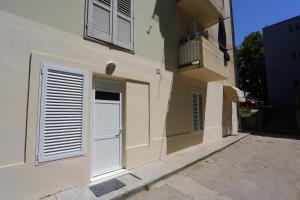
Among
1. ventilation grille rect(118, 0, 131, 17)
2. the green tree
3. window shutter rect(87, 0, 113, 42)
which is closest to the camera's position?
window shutter rect(87, 0, 113, 42)

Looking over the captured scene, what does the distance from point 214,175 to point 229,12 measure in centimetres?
1449

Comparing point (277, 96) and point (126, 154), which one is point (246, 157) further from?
point (277, 96)

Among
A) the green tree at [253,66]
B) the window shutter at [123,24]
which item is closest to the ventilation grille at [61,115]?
the window shutter at [123,24]

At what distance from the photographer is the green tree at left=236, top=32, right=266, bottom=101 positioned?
108 ft

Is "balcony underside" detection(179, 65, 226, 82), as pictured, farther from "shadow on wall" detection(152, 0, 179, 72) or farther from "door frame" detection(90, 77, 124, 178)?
"door frame" detection(90, 77, 124, 178)

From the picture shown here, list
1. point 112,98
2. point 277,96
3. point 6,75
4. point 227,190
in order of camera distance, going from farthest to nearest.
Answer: point 277,96
point 112,98
point 227,190
point 6,75

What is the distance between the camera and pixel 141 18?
7.03 metres

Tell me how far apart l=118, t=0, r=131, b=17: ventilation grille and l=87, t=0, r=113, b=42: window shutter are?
0.42m

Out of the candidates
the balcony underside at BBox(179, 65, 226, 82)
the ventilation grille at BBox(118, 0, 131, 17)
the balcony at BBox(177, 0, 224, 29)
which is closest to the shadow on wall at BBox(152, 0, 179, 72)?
the balcony underside at BBox(179, 65, 226, 82)

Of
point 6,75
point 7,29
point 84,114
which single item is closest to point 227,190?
point 84,114

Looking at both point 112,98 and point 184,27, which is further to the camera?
point 184,27

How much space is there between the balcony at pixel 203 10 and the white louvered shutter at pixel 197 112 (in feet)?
14.0

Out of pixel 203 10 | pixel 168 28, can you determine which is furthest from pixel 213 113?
pixel 168 28

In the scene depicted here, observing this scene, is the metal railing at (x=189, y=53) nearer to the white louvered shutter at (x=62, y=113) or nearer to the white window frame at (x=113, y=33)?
the white window frame at (x=113, y=33)
